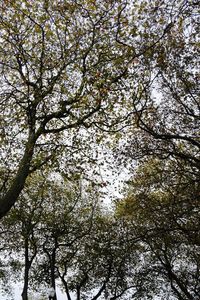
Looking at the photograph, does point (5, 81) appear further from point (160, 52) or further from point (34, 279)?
point (34, 279)

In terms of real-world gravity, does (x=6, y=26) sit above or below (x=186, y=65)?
above

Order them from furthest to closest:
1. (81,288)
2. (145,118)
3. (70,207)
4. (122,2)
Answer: (81,288), (70,207), (145,118), (122,2)

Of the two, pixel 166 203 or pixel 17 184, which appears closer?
pixel 17 184

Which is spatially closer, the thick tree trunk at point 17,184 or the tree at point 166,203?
the thick tree trunk at point 17,184

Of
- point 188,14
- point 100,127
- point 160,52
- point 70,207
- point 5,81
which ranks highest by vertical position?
point 70,207

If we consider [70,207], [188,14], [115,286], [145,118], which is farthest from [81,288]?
[188,14]

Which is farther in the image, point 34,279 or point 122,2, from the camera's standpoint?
point 34,279

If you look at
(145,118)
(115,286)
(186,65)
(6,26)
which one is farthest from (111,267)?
(6,26)

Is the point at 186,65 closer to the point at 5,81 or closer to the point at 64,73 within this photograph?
the point at 64,73

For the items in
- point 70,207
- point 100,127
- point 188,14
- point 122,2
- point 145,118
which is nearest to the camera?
point 188,14

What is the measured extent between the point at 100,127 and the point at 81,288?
2138cm

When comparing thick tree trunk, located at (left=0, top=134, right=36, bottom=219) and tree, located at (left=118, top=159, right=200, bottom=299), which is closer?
thick tree trunk, located at (left=0, top=134, right=36, bottom=219)

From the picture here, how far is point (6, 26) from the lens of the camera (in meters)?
12.0

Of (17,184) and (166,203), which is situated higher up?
(166,203)
